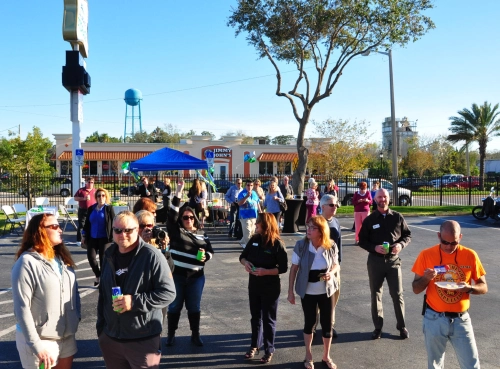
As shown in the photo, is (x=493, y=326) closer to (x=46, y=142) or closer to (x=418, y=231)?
(x=418, y=231)

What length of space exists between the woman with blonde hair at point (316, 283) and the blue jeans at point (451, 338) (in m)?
1.07

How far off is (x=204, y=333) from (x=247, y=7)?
17259 mm

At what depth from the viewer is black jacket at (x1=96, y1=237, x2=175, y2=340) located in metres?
3.23

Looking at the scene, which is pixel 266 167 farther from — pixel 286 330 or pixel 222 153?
pixel 286 330

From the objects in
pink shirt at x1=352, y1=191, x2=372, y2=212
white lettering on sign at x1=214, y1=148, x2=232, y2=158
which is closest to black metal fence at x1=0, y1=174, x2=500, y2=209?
pink shirt at x1=352, y1=191, x2=372, y2=212

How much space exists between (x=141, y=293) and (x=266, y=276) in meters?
1.97

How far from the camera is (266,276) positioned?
4965 mm

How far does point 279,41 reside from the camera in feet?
68.1

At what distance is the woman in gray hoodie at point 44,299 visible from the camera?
3119 mm

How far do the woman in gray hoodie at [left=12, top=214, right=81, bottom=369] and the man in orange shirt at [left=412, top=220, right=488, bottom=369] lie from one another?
9.13 feet

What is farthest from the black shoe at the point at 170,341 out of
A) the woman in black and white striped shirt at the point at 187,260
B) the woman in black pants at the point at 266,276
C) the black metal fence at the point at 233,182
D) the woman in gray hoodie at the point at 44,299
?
the black metal fence at the point at 233,182

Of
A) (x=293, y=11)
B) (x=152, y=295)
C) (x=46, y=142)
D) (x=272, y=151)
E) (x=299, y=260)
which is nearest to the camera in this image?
(x=152, y=295)

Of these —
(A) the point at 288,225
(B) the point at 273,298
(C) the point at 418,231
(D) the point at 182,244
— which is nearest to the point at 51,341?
(D) the point at 182,244

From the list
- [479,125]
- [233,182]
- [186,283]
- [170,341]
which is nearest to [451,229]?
[186,283]
